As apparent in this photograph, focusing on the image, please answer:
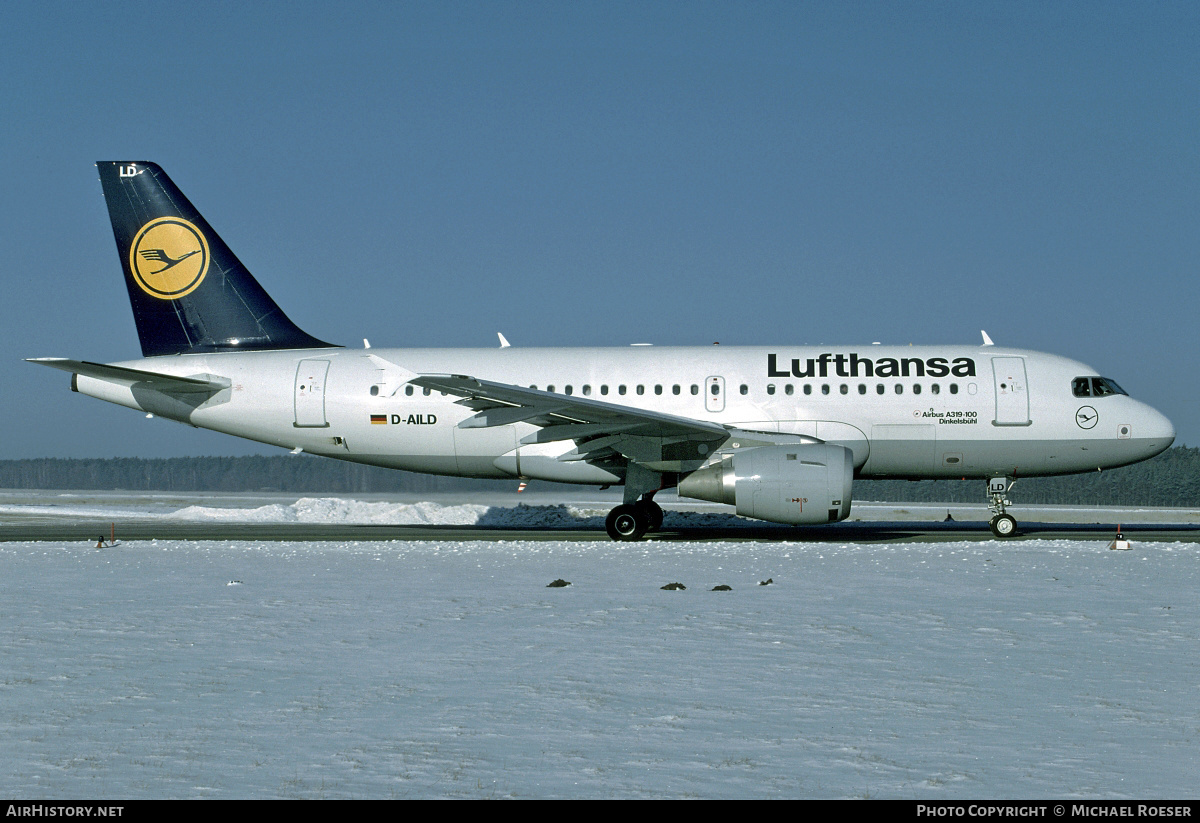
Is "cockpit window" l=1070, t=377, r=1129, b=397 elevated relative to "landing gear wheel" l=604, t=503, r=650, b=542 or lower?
elevated

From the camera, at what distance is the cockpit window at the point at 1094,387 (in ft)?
62.6

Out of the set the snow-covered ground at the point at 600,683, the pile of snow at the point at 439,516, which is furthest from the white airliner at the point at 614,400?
the snow-covered ground at the point at 600,683

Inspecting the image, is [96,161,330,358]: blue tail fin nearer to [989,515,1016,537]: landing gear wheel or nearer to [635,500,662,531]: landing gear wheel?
[635,500,662,531]: landing gear wheel

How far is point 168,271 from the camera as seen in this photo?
66.7 feet

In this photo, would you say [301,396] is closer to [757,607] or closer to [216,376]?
[216,376]

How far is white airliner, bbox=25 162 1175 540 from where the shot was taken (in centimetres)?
1884

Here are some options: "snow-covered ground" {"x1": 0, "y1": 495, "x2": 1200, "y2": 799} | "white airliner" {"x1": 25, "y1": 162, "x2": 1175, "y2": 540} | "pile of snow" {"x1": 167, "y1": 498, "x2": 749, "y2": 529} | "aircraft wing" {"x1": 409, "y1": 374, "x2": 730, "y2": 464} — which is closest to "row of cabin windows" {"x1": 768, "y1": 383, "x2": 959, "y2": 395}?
"white airliner" {"x1": 25, "y1": 162, "x2": 1175, "y2": 540}

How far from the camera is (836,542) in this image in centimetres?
1756

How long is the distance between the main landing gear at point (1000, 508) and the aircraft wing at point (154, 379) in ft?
Answer: 48.7

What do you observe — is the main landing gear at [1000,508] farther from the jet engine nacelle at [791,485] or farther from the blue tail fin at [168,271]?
the blue tail fin at [168,271]

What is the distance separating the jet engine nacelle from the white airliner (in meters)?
1.19

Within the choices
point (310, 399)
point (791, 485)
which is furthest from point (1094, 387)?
point (310, 399)

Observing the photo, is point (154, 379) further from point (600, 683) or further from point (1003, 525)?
point (1003, 525)
